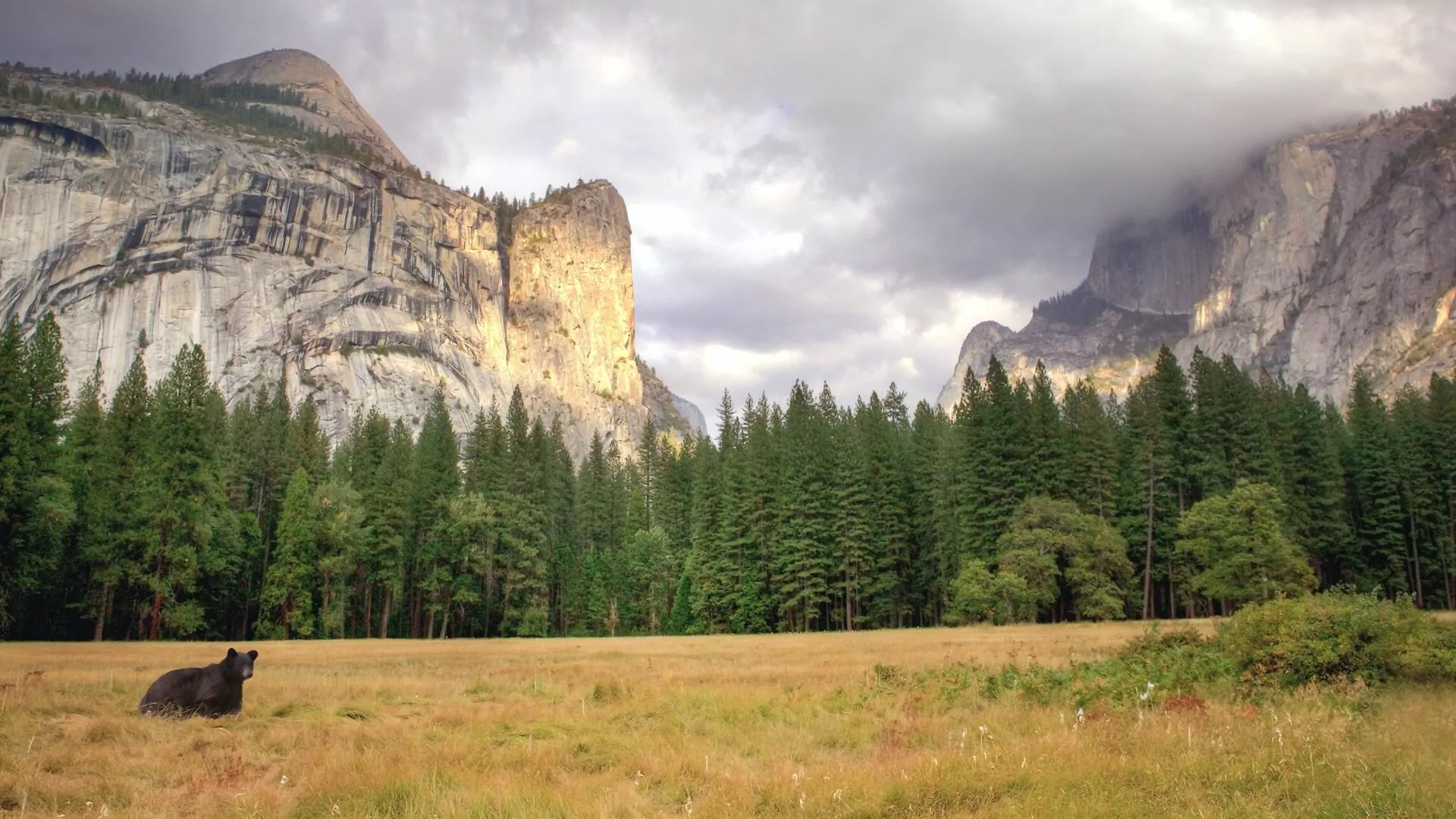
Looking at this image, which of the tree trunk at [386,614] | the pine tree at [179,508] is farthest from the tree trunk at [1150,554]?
the pine tree at [179,508]

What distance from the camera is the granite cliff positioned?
123750mm

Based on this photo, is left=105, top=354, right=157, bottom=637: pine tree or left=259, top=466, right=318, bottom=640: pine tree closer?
left=105, top=354, right=157, bottom=637: pine tree

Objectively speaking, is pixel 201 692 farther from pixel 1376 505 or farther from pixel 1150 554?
pixel 1376 505

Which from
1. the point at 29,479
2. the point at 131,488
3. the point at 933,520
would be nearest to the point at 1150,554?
the point at 933,520

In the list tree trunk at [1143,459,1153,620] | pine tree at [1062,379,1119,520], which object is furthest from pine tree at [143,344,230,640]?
tree trunk at [1143,459,1153,620]

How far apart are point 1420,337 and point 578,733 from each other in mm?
223945

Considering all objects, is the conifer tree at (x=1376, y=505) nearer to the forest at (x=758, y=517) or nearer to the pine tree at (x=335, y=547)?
the forest at (x=758, y=517)

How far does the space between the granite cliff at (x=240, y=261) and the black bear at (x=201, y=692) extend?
11937 cm

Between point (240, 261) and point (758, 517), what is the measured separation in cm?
12128

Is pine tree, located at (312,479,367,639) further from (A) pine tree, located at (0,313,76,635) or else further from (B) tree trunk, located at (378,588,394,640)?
(A) pine tree, located at (0,313,76,635)

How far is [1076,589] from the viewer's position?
4494 centimetres

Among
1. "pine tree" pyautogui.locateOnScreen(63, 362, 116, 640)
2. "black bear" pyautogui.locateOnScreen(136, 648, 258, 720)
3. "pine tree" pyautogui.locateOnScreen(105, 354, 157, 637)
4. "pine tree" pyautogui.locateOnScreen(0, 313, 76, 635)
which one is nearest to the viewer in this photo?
"black bear" pyautogui.locateOnScreen(136, 648, 258, 720)

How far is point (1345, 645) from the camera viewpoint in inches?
476

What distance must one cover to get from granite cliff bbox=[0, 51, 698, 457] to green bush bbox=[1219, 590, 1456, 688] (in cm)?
12863
